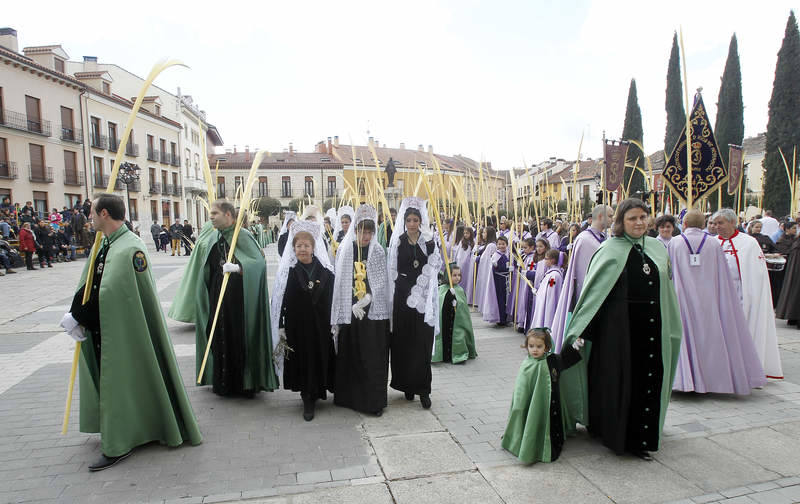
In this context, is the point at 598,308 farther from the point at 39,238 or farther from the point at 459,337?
the point at 39,238

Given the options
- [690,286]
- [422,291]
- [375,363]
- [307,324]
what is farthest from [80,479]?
[690,286]

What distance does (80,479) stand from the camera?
3307 millimetres

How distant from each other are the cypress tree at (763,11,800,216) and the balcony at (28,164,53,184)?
128ft

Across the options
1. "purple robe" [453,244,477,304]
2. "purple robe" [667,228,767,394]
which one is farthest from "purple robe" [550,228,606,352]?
"purple robe" [453,244,477,304]

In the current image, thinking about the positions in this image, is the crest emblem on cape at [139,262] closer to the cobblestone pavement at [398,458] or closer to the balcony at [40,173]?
the cobblestone pavement at [398,458]

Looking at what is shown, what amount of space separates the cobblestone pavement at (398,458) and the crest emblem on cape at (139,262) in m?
1.38

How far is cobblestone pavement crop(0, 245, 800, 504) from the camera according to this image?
10.2 ft

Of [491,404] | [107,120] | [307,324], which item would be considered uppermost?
[107,120]

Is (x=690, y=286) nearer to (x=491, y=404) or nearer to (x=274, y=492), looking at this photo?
(x=491, y=404)

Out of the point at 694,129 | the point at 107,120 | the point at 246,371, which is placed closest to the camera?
the point at 246,371

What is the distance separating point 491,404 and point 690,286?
2249mm

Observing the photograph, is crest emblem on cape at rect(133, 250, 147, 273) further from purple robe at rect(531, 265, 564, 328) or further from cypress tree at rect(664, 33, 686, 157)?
cypress tree at rect(664, 33, 686, 157)

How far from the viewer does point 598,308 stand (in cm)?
355

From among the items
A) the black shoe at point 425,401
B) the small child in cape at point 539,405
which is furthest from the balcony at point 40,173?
the small child in cape at point 539,405
